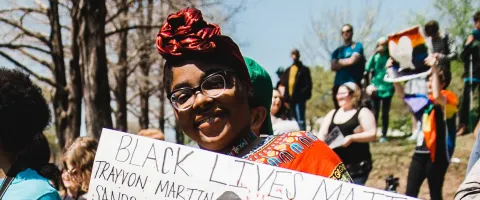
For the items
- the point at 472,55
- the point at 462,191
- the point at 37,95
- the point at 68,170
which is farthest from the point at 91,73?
the point at 462,191

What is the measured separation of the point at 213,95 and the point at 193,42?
17cm

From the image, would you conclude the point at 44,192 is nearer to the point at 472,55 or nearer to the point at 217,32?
the point at 217,32

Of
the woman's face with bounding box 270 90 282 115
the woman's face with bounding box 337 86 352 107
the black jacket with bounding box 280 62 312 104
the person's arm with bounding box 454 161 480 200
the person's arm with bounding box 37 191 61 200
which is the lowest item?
the black jacket with bounding box 280 62 312 104

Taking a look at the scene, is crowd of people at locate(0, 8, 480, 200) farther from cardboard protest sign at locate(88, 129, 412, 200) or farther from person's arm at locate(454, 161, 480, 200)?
cardboard protest sign at locate(88, 129, 412, 200)

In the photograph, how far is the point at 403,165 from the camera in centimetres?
946

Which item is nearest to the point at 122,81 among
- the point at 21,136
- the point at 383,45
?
the point at 383,45

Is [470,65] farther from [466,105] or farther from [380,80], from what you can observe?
[380,80]

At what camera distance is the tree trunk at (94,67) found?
1177 cm

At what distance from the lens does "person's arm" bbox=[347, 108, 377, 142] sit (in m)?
5.70

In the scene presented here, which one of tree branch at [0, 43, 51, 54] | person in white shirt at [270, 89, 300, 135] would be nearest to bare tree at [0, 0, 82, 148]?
tree branch at [0, 43, 51, 54]

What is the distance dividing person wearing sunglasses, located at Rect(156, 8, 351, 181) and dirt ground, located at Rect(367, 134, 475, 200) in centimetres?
622

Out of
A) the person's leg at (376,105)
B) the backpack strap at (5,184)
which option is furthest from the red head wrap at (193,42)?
the person's leg at (376,105)

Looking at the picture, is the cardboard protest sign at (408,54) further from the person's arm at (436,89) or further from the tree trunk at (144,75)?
the tree trunk at (144,75)

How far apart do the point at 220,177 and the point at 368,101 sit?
30.2ft
